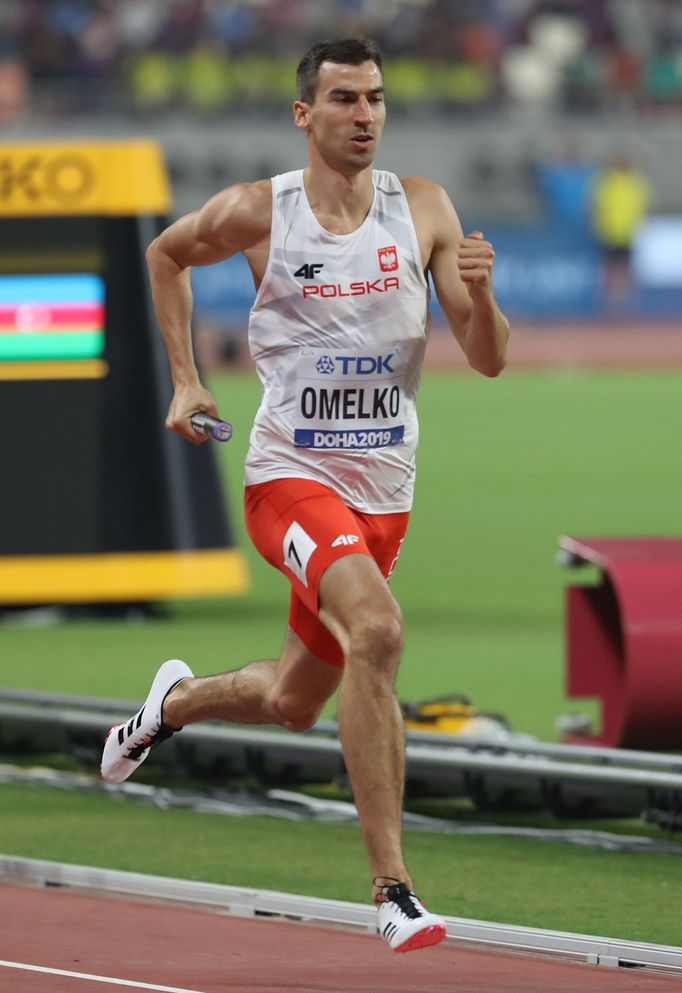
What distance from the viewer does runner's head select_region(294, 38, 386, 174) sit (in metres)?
5.86

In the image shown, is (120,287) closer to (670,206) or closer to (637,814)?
(637,814)

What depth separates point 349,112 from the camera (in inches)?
231

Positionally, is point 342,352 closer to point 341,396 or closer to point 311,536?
point 341,396

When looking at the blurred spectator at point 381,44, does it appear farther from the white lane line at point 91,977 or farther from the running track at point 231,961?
the white lane line at point 91,977

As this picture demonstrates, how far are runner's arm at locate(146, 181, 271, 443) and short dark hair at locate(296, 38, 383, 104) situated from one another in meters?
0.29

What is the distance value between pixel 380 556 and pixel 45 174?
6727 millimetres

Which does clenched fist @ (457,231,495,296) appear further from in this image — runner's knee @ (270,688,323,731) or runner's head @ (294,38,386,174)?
runner's knee @ (270,688,323,731)

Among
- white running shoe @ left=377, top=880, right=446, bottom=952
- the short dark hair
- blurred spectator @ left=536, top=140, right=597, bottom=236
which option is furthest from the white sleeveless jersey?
blurred spectator @ left=536, top=140, right=597, bottom=236

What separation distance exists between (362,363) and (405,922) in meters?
1.56

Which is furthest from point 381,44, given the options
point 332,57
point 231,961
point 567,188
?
point 231,961

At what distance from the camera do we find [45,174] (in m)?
12.2

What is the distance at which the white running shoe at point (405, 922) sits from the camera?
5.07m

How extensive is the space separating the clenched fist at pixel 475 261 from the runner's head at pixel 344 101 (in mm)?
467

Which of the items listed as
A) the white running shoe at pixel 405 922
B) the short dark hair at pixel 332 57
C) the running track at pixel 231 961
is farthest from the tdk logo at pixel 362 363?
the running track at pixel 231 961
